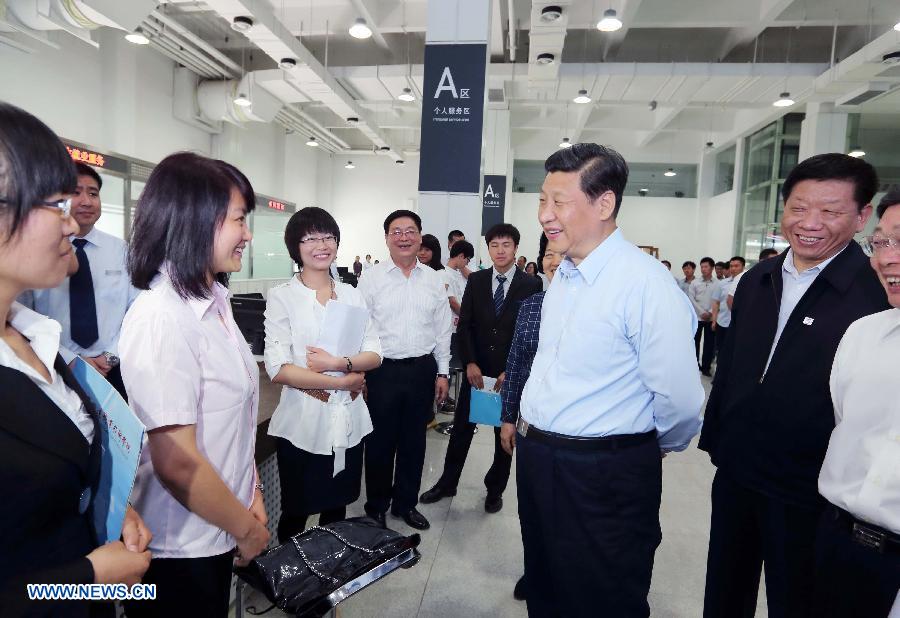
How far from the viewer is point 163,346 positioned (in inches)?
39.9

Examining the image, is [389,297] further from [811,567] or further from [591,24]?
[591,24]

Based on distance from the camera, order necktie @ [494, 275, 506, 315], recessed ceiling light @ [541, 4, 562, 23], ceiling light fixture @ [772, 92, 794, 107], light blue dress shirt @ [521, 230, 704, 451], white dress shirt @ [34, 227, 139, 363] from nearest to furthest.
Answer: light blue dress shirt @ [521, 230, 704, 451] < white dress shirt @ [34, 227, 139, 363] < necktie @ [494, 275, 506, 315] < recessed ceiling light @ [541, 4, 562, 23] < ceiling light fixture @ [772, 92, 794, 107]

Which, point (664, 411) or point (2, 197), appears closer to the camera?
point (2, 197)

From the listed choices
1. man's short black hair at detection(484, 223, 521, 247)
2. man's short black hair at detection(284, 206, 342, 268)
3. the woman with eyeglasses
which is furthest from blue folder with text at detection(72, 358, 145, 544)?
man's short black hair at detection(484, 223, 521, 247)

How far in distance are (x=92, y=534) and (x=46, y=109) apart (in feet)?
25.8

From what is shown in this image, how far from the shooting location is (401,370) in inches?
106

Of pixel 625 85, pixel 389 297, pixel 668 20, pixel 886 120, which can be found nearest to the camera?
pixel 389 297

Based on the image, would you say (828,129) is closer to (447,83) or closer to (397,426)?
(447,83)

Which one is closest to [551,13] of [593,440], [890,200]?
[890,200]

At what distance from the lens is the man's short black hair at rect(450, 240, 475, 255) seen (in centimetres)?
453

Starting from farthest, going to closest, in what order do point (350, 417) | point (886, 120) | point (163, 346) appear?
point (886, 120), point (350, 417), point (163, 346)

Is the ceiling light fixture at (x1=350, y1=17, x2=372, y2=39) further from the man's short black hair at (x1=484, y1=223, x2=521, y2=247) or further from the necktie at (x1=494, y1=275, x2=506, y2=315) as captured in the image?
the necktie at (x1=494, y1=275, x2=506, y2=315)

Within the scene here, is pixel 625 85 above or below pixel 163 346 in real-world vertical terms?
above

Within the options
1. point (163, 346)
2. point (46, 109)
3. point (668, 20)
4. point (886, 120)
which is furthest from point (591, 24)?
point (163, 346)
